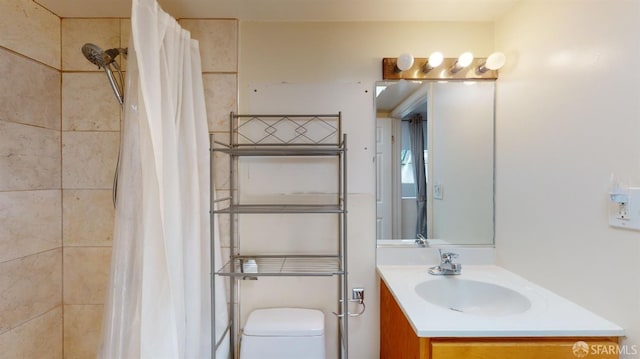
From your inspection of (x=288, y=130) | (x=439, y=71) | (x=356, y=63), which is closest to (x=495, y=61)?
(x=439, y=71)

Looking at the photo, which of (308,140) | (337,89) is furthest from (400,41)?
(308,140)

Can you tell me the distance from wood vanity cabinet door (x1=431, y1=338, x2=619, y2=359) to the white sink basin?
30 centimetres

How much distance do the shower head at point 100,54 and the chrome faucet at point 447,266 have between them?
5.44 ft

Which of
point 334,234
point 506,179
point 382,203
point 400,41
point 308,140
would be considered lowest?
point 334,234

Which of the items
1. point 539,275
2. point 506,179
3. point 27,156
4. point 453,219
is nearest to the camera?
point 539,275

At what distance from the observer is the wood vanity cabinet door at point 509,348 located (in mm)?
826

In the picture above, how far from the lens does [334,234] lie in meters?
1.44

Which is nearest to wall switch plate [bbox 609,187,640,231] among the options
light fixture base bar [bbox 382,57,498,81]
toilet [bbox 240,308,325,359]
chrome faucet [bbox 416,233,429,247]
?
chrome faucet [bbox 416,233,429,247]

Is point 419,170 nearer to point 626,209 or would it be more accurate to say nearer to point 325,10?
point 626,209

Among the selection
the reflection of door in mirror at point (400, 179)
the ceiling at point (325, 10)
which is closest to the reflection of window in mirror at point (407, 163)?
the reflection of door in mirror at point (400, 179)

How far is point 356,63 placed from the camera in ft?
4.68

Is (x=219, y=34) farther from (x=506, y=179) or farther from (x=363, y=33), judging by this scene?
(x=506, y=179)

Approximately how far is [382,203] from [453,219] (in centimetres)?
38

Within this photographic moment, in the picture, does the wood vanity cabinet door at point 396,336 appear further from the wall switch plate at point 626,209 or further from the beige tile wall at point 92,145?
the beige tile wall at point 92,145
